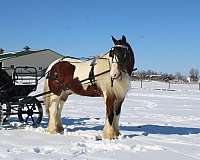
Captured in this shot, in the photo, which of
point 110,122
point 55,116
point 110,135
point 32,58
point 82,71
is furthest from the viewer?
point 32,58

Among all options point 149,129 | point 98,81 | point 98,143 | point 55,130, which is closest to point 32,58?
point 149,129

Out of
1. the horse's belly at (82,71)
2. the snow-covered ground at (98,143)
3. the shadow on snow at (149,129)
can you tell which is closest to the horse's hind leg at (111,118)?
the snow-covered ground at (98,143)

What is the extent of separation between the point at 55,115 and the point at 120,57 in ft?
8.93

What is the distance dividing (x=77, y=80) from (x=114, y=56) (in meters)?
1.49

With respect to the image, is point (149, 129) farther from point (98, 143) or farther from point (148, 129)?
point (98, 143)

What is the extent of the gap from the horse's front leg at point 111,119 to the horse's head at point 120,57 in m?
0.54

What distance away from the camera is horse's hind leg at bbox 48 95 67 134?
36.9 ft

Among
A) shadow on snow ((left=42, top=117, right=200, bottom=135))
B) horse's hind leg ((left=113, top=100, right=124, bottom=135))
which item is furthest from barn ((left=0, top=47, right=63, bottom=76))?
horse's hind leg ((left=113, top=100, right=124, bottom=135))

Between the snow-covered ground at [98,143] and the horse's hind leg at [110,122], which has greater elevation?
the horse's hind leg at [110,122]

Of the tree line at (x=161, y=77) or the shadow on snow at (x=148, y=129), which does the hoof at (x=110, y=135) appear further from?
the tree line at (x=161, y=77)

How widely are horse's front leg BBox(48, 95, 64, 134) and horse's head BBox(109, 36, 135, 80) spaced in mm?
2275

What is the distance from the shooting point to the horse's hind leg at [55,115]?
36.9ft

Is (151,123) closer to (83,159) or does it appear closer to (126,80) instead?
(126,80)

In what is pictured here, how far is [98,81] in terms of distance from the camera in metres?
10.3
